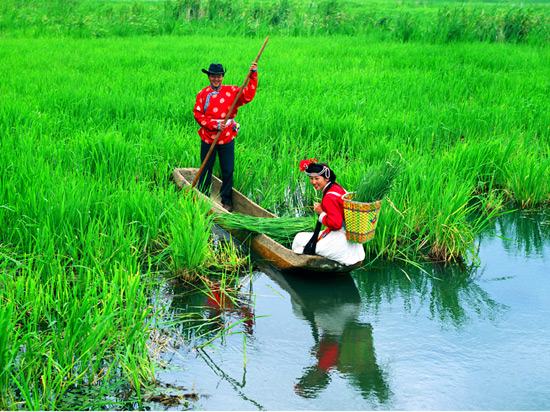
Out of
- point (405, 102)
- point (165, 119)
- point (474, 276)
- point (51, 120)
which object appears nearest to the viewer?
point (474, 276)

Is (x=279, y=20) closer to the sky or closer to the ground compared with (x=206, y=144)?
closer to the sky

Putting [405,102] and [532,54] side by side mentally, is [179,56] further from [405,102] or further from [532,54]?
[532,54]

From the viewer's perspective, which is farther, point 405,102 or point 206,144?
point 405,102

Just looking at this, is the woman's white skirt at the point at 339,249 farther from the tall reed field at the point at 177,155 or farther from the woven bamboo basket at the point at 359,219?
the tall reed field at the point at 177,155

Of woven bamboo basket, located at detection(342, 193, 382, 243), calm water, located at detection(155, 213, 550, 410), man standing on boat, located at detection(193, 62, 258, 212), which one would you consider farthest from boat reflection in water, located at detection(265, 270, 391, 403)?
man standing on boat, located at detection(193, 62, 258, 212)

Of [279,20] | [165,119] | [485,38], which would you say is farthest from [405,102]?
[279,20]

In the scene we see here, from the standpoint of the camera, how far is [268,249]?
5004mm

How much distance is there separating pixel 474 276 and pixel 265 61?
8146 mm

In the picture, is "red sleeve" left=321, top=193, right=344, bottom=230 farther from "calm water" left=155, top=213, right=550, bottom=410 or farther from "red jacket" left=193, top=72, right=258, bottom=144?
"red jacket" left=193, top=72, right=258, bottom=144

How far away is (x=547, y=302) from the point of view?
4.45m

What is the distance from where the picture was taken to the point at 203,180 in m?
6.33

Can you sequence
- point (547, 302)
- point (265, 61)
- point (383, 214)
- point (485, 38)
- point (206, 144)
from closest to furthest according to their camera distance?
point (547, 302) → point (383, 214) → point (206, 144) → point (265, 61) → point (485, 38)

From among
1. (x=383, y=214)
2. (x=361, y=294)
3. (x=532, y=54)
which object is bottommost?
(x=361, y=294)

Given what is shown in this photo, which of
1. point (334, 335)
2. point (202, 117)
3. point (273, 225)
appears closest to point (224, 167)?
point (202, 117)
